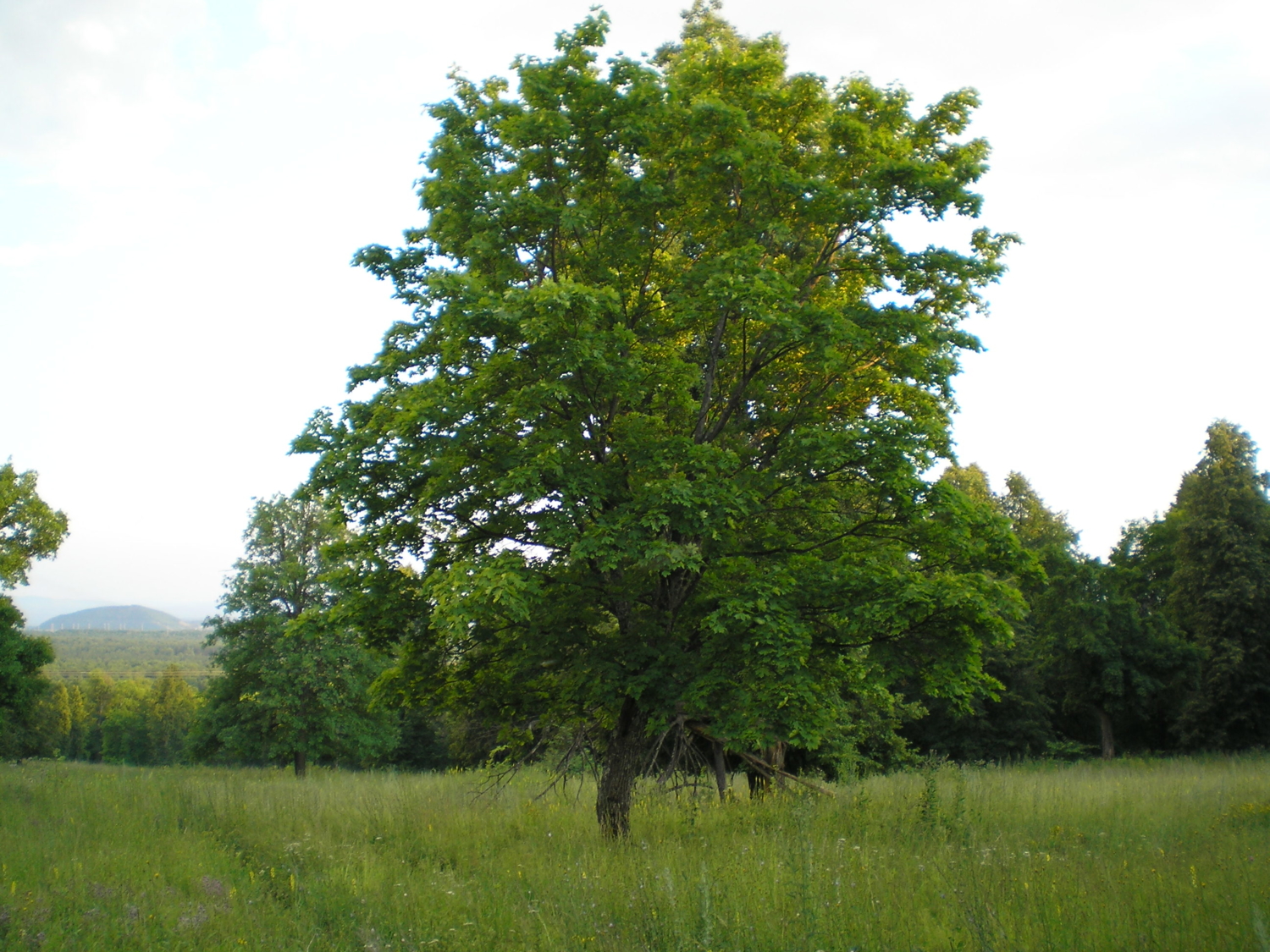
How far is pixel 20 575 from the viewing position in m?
33.5

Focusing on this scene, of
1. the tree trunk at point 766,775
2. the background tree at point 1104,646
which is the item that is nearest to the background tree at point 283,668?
the tree trunk at point 766,775

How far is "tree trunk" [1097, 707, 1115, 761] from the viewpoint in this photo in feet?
104

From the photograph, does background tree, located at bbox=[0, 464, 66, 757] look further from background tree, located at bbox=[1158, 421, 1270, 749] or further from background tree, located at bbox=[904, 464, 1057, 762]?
background tree, located at bbox=[1158, 421, 1270, 749]

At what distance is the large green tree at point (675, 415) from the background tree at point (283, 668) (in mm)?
17221

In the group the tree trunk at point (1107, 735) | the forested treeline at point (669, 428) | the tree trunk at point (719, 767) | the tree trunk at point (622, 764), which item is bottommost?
the tree trunk at point (1107, 735)

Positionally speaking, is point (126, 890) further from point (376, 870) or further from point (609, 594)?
point (609, 594)

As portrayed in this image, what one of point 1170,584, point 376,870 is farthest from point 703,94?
point 1170,584

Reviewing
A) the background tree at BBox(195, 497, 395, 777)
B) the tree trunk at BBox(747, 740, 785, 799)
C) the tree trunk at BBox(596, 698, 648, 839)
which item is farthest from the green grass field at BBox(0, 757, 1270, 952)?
the background tree at BBox(195, 497, 395, 777)

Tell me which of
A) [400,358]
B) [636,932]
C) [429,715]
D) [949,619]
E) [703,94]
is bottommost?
[636,932]

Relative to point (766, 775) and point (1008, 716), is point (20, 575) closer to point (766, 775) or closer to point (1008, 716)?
point (766, 775)

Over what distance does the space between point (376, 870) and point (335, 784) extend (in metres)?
8.39

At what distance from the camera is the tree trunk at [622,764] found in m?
9.80

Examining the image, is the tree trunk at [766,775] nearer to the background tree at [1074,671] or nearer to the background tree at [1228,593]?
the background tree at [1074,671]

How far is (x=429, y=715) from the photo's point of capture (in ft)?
34.3
